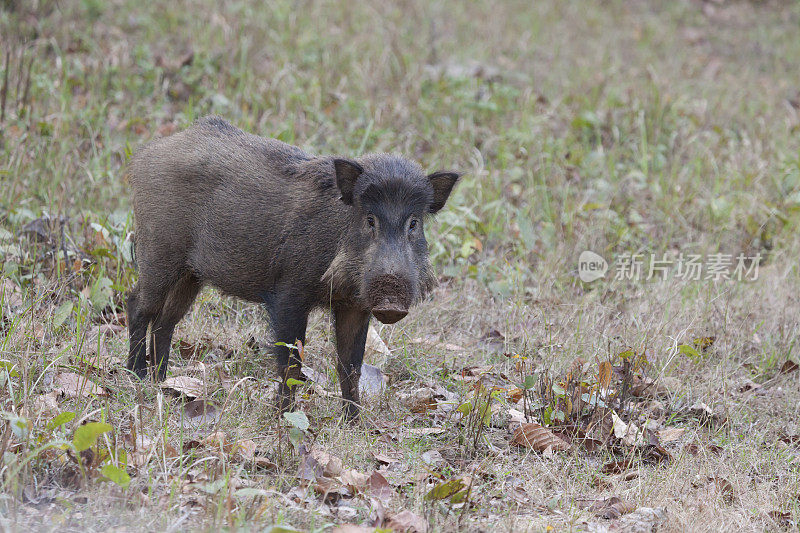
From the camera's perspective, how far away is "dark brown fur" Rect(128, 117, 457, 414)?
154 inches

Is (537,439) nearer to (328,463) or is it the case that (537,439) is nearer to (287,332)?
(328,463)

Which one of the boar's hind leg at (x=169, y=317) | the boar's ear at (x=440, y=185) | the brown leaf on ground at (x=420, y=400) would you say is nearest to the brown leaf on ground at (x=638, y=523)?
the brown leaf on ground at (x=420, y=400)

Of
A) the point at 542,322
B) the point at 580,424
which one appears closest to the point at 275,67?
the point at 542,322

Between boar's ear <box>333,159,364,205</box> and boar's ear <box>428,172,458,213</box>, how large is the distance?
1.20ft

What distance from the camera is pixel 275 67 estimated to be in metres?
8.50

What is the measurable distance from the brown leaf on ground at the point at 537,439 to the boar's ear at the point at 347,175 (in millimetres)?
1366

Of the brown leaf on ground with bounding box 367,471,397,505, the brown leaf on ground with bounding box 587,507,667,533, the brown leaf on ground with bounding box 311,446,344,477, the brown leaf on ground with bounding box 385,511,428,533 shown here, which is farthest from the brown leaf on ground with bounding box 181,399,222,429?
the brown leaf on ground with bounding box 587,507,667,533

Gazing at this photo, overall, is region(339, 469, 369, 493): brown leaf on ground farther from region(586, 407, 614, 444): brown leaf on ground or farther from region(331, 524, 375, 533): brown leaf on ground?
region(586, 407, 614, 444): brown leaf on ground

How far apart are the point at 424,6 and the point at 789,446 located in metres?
8.00

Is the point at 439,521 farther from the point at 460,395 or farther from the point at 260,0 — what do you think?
the point at 260,0

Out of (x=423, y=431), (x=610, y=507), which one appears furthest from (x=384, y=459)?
(x=610, y=507)

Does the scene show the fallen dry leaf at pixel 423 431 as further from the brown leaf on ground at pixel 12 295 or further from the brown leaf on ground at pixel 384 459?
the brown leaf on ground at pixel 12 295

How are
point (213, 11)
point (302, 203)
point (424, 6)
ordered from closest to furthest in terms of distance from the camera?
point (302, 203) → point (213, 11) → point (424, 6)

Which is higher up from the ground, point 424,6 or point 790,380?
point 424,6
